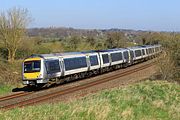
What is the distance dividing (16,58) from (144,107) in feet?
107

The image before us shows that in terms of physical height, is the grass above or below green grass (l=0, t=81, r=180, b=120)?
below

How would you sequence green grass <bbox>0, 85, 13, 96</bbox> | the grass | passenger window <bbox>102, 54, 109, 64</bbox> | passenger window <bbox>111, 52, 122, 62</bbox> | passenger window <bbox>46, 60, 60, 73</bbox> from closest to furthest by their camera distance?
1. green grass <bbox>0, 85, 13, 96</bbox>
2. passenger window <bbox>46, 60, 60, 73</bbox>
3. the grass
4. passenger window <bbox>102, 54, 109, 64</bbox>
5. passenger window <bbox>111, 52, 122, 62</bbox>

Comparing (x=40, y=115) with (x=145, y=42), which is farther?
(x=145, y=42)

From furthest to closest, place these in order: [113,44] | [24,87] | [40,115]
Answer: [113,44] < [24,87] < [40,115]

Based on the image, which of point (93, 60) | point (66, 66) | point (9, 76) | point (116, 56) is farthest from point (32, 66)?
point (116, 56)

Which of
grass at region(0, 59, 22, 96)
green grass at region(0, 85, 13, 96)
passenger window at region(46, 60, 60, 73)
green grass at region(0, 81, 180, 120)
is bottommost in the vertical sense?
green grass at region(0, 85, 13, 96)

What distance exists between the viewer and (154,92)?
19.6 m

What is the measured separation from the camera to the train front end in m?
26.1

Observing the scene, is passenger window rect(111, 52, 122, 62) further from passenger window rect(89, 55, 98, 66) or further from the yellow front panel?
the yellow front panel

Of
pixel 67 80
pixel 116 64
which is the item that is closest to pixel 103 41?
pixel 116 64

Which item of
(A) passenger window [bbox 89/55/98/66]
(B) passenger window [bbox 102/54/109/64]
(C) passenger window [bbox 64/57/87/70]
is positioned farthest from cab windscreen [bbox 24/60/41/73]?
(B) passenger window [bbox 102/54/109/64]

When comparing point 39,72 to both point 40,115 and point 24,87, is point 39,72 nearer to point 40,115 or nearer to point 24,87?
point 24,87

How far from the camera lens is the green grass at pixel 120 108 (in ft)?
39.9

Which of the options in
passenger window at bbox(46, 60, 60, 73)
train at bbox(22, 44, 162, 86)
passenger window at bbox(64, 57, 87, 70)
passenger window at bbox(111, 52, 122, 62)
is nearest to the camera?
train at bbox(22, 44, 162, 86)
